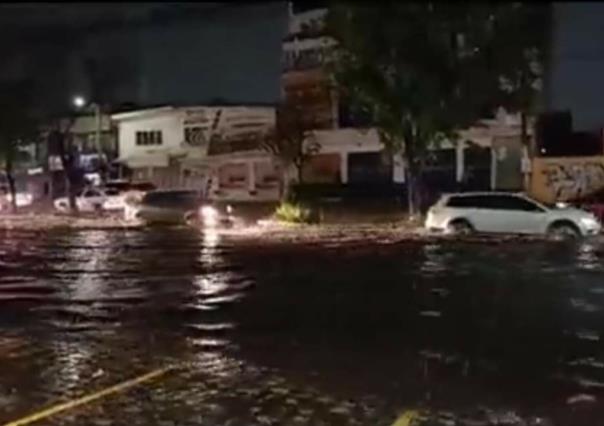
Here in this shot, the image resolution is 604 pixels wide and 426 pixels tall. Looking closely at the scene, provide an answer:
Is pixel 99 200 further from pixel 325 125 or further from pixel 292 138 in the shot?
pixel 325 125

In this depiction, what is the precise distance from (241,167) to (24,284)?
37.8 metres

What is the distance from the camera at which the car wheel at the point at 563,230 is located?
1208 inches

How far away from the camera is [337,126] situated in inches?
2080

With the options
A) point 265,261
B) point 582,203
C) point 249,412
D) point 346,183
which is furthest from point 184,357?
point 346,183

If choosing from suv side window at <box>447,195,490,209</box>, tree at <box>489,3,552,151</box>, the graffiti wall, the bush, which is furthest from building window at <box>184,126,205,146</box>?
suv side window at <box>447,195,490,209</box>

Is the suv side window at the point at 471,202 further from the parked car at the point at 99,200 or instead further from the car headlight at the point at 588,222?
the parked car at the point at 99,200

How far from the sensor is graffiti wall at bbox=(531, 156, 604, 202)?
4362 cm

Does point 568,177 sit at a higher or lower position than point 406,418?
higher

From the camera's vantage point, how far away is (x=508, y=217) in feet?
104

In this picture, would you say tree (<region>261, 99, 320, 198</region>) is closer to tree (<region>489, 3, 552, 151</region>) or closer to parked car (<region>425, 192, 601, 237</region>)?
tree (<region>489, 3, 552, 151</region>)

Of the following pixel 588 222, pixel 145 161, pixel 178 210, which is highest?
pixel 145 161

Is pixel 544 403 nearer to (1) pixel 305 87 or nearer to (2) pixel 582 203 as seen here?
(2) pixel 582 203

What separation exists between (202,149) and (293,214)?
70.1ft

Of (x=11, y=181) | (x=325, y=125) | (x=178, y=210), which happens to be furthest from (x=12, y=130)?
(x=178, y=210)
